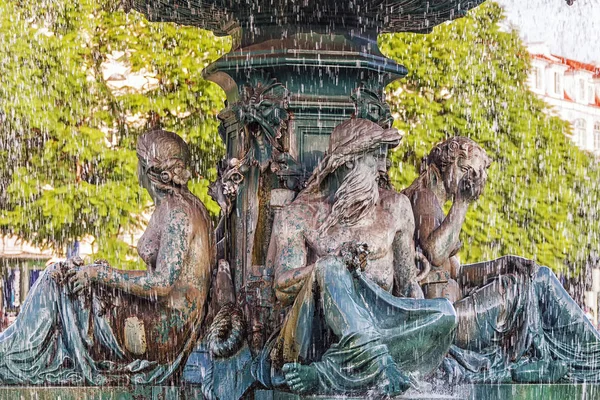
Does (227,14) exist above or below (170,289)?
above

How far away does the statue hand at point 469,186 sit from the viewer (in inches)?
340

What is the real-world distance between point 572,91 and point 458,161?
38.2m

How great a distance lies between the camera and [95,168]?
2144 cm

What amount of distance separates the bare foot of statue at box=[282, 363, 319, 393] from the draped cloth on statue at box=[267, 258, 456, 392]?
27mm

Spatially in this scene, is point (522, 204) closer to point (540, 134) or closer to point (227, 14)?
point (540, 134)

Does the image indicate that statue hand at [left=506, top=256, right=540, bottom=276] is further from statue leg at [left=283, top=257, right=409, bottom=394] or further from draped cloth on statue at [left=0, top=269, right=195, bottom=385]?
draped cloth on statue at [left=0, top=269, right=195, bottom=385]

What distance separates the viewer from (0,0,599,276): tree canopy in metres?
21.0

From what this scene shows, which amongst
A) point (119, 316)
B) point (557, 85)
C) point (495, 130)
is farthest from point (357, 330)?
point (557, 85)

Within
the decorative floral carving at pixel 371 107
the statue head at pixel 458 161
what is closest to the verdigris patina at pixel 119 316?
the decorative floral carving at pixel 371 107

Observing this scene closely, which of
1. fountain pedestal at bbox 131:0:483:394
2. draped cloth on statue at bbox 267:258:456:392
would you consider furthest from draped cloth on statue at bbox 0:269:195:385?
draped cloth on statue at bbox 267:258:456:392

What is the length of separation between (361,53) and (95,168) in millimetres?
13350

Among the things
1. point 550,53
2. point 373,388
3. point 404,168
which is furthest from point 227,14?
point 550,53

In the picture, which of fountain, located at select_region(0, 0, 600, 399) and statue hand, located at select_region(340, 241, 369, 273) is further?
fountain, located at select_region(0, 0, 600, 399)

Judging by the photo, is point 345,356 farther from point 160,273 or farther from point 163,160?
point 163,160
